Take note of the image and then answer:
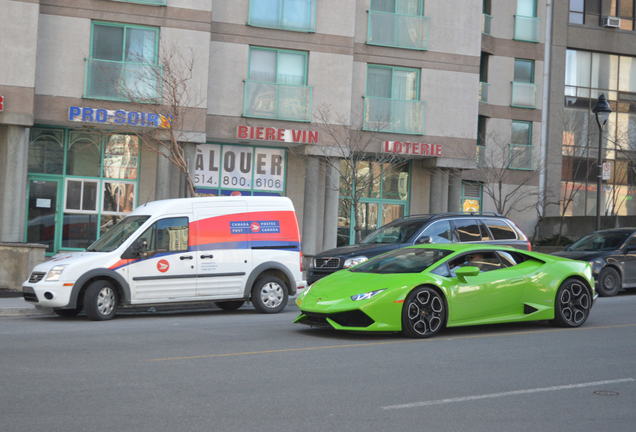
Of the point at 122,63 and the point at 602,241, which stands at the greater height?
the point at 122,63

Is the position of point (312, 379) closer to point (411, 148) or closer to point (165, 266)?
point (165, 266)

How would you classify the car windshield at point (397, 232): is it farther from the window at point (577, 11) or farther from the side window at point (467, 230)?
the window at point (577, 11)

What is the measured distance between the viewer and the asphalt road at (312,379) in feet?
21.5

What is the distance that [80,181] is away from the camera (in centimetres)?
2728

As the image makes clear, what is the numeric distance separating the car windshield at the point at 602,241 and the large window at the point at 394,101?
9.43 m

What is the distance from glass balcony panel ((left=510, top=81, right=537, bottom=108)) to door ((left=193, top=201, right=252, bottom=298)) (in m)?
24.9

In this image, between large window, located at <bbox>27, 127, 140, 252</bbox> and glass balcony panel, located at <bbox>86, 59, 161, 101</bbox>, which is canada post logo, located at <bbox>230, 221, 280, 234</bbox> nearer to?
glass balcony panel, located at <bbox>86, 59, 161, 101</bbox>

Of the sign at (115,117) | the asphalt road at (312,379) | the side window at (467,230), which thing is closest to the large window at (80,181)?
the sign at (115,117)

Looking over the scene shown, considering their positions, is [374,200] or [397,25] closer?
[397,25]

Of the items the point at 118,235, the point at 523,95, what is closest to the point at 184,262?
the point at 118,235

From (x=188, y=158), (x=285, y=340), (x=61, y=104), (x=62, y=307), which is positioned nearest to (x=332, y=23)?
(x=188, y=158)

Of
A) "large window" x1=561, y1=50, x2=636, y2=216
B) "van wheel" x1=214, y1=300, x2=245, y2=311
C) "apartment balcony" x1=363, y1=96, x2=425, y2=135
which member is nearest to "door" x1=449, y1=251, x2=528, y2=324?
"van wheel" x1=214, y1=300, x2=245, y2=311

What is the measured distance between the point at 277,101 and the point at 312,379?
20.4 meters

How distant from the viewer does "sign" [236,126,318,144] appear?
90.2 feet
